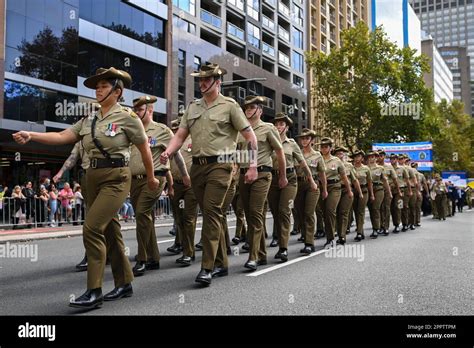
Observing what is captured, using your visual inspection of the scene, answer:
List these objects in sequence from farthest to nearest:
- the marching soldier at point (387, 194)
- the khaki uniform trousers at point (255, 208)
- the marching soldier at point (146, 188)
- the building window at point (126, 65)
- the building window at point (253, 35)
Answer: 1. the building window at point (253, 35)
2. the building window at point (126, 65)
3. the marching soldier at point (387, 194)
4. the khaki uniform trousers at point (255, 208)
5. the marching soldier at point (146, 188)

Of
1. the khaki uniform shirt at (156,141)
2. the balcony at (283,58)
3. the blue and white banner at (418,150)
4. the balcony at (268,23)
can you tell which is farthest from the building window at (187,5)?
the khaki uniform shirt at (156,141)

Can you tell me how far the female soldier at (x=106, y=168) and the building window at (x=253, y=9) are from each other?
4034 centimetres

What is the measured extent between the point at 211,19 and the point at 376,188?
2786 centimetres

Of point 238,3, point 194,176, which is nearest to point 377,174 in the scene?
point 194,176

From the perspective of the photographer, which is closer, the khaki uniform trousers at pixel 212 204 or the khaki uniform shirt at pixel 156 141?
the khaki uniform trousers at pixel 212 204

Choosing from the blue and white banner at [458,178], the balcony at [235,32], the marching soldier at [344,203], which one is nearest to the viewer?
→ the marching soldier at [344,203]

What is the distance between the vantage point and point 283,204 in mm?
7984

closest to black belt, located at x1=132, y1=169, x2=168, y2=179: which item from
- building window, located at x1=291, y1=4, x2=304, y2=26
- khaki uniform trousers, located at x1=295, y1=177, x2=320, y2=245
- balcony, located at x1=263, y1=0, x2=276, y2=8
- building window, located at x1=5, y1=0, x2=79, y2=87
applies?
khaki uniform trousers, located at x1=295, y1=177, x2=320, y2=245

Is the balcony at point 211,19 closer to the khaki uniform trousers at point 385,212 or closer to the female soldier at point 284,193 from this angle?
the khaki uniform trousers at point 385,212

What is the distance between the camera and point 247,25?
142 feet

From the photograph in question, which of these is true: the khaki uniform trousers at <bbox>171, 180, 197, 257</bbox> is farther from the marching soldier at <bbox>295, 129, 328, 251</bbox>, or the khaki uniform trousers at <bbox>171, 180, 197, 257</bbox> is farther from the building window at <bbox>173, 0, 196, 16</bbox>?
the building window at <bbox>173, 0, 196, 16</bbox>

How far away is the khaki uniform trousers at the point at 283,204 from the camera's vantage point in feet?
25.8

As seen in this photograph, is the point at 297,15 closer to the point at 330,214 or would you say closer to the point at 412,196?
the point at 412,196

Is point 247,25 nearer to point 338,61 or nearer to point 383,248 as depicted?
point 338,61
